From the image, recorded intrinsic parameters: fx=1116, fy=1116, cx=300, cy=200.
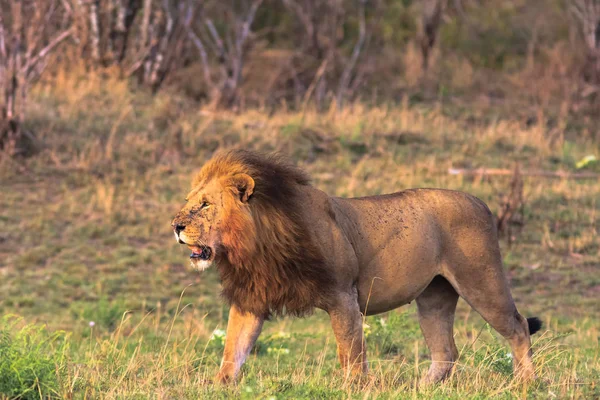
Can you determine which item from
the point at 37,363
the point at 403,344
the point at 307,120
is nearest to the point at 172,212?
the point at 307,120

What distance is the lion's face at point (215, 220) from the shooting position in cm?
538

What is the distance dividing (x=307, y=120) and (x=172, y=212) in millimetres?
3265

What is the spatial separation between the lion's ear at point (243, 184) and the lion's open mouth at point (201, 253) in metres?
0.30

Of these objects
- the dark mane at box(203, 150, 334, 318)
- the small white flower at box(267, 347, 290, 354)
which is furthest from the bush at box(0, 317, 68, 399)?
the small white flower at box(267, 347, 290, 354)

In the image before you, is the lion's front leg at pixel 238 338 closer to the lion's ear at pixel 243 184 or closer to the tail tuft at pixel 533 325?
the lion's ear at pixel 243 184

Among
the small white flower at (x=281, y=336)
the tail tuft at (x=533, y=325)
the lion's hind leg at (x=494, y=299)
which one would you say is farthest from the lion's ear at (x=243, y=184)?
the small white flower at (x=281, y=336)

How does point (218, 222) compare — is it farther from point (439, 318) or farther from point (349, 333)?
point (439, 318)

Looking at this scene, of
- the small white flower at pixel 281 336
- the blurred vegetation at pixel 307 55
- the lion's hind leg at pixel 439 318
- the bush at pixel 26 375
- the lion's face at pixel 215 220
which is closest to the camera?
the bush at pixel 26 375

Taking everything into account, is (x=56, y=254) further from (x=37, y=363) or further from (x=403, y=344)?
(x=37, y=363)

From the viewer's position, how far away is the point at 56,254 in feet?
35.7

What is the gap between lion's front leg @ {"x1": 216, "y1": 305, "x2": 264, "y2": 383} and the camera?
18.5 ft

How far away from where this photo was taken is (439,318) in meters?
6.45

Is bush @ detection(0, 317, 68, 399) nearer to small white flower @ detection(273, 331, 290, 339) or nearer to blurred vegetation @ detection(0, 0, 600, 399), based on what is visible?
blurred vegetation @ detection(0, 0, 600, 399)

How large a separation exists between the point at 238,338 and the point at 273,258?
0.50 m
